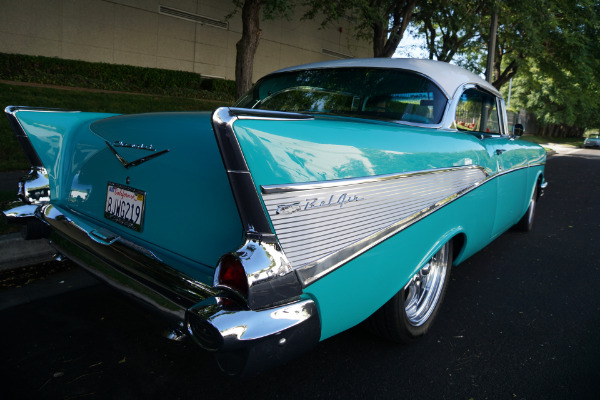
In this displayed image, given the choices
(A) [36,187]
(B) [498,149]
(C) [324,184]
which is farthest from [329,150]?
(B) [498,149]

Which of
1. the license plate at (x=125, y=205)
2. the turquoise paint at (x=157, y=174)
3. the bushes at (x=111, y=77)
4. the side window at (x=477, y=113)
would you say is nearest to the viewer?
the turquoise paint at (x=157, y=174)

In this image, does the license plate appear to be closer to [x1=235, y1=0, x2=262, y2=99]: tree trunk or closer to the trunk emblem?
the trunk emblem

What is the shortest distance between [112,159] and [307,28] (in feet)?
62.1

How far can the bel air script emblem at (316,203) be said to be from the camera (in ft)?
5.24

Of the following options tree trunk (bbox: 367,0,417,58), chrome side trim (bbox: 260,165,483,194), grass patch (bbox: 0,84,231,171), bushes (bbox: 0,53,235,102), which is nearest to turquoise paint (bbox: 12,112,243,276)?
chrome side trim (bbox: 260,165,483,194)

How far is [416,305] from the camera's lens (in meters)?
2.84

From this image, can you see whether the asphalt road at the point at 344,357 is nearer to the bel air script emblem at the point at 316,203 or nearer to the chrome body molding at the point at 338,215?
the chrome body molding at the point at 338,215

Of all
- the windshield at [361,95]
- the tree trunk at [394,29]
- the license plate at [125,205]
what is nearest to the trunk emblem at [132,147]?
the license plate at [125,205]

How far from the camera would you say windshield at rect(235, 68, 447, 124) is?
9.68 feet

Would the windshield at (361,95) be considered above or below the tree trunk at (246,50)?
below

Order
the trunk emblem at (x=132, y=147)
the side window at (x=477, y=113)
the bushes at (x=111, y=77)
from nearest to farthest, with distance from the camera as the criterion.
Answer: the trunk emblem at (x=132, y=147) → the side window at (x=477, y=113) → the bushes at (x=111, y=77)

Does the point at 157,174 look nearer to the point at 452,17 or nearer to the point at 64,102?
the point at 64,102

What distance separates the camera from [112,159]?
7.38 feet

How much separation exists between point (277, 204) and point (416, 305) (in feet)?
5.42
